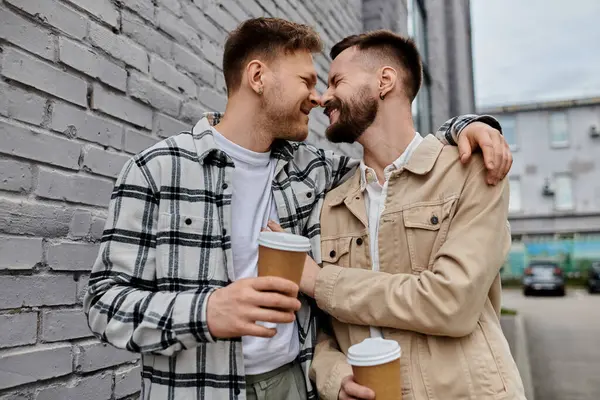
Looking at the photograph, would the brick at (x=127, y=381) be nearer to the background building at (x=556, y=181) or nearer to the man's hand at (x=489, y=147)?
the man's hand at (x=489, y=147)

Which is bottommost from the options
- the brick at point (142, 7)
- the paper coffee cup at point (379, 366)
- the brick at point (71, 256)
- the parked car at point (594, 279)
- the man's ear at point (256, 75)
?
the parked car at point (594, 279)

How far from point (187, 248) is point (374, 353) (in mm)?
655

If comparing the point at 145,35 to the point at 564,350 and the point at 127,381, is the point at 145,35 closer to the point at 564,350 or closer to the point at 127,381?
the point at 127,381

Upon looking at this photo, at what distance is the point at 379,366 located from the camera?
1308 millimetres

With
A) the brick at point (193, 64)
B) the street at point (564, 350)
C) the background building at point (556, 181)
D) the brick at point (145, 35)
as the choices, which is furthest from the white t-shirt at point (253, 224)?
the background building at point (556, 181)

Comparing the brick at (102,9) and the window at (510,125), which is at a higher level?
the window at (510,125)

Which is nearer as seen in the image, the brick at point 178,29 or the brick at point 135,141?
the brick at point 135,141

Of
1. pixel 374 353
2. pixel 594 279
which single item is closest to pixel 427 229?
pixel 374 353

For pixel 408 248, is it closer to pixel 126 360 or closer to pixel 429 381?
pixel 429 381

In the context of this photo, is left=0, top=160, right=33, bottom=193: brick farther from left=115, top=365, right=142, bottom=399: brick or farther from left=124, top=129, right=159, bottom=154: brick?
left=115, top=365, right=142, bottom=399: brick

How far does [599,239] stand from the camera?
81.9ft

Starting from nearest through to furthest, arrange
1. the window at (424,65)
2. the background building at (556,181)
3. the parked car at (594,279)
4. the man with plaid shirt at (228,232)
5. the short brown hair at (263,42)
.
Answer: the man with plaid shirt at (228,232)
the short brown hair at (263,42)
the window at (424,65)
the parked car at (594,279)
the background building at (556,181)

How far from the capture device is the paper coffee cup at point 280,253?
125 cm

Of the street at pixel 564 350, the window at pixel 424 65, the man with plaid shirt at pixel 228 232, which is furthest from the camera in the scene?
the window at pixel 424 65
